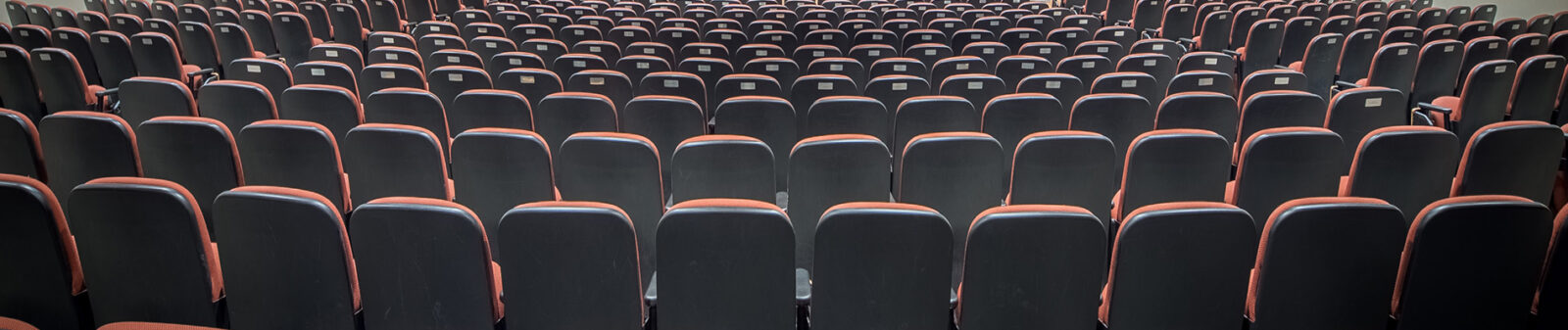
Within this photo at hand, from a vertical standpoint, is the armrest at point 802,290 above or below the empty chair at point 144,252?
below

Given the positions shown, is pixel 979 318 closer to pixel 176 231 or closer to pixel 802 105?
pixel 176 231

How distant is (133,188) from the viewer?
5.54 feet

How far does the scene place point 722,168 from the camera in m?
2.31

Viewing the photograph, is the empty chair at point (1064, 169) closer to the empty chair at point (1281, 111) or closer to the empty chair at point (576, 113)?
the empty chair at point (1281, 111)

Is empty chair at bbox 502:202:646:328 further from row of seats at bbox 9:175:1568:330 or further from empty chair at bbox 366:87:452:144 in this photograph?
empty chair at bbox 366:87:452:144

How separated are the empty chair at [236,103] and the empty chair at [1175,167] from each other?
9.74 feet

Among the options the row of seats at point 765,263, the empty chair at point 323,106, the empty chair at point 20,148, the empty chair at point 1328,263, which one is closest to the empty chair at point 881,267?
the row of seats at point 765,263

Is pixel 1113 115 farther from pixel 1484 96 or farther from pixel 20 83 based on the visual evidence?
pixel 20 83

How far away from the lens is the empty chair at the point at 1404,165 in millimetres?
2314

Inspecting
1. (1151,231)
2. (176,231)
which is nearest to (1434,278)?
(1151,231)

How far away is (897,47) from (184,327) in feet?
16.1

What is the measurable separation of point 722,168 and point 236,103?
204 centimetres

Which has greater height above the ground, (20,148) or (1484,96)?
(20,148)

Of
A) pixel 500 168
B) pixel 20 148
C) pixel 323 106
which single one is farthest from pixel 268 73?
pixel 500 168
